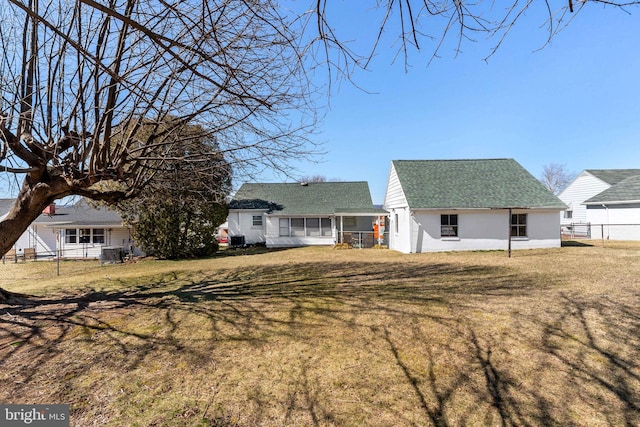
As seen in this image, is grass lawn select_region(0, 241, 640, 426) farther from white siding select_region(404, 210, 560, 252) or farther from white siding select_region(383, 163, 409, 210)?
white siding select_region(383, 163, 409, 210)

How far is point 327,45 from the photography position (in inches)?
119

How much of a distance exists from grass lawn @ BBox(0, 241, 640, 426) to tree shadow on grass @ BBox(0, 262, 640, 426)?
23 mm

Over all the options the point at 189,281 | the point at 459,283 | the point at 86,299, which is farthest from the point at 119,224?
the point at 459,283

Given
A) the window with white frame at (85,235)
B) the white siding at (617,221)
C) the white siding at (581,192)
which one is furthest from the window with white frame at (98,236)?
the white siding at (581,192)

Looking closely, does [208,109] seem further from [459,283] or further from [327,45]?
[459,283]

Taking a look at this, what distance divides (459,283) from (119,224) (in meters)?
20.7

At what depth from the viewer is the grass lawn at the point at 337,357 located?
3.01m

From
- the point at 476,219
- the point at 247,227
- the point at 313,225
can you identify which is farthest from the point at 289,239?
the point at 476,219

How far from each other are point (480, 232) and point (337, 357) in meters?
14.7

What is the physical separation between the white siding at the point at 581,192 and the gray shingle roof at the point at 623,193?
3076mm

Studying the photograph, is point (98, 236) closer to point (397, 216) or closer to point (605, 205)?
point (397, 216)

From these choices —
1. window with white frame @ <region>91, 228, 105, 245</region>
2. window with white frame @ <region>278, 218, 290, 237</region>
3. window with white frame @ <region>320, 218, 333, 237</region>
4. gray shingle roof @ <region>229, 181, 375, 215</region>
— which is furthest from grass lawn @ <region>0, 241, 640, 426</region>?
window with white frame @ <region>91, 228, 105, 245</region>

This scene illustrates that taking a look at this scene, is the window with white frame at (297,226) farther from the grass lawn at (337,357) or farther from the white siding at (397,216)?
the grass lawn at (337,357)

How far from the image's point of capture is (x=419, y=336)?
14.8 ft
